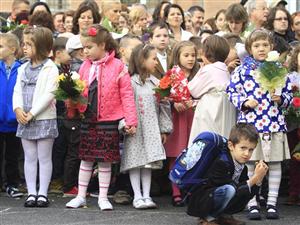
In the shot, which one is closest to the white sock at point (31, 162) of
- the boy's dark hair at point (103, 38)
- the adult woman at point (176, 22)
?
the boy's dark hair at point (103, 38)

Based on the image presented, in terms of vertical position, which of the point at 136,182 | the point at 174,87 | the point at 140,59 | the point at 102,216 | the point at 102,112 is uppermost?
the point at 140,59

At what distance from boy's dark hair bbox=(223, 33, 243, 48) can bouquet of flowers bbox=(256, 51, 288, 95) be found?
1337mm

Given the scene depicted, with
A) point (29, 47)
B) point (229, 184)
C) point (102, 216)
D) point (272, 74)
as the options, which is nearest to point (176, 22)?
point (29, 47)

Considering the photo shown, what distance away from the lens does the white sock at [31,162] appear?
9164 mm

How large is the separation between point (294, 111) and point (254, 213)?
44.3 inches

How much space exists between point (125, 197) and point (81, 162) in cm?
67

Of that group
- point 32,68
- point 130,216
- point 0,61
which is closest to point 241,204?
point 130,216

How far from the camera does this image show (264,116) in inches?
335

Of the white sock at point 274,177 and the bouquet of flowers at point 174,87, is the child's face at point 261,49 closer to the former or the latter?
the bouquet of flowers at point 174,87

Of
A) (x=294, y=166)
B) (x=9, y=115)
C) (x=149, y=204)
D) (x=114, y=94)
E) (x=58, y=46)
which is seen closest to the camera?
(x=114, y=94)

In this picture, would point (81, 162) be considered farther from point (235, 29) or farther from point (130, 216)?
point (235, 29)

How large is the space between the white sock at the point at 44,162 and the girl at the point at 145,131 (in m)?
0.84

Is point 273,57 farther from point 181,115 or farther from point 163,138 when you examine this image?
point 163,138

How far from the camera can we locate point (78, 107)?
8.76 meters
